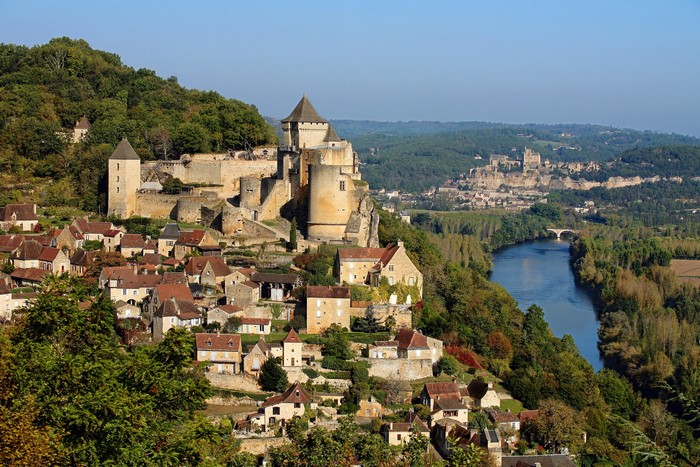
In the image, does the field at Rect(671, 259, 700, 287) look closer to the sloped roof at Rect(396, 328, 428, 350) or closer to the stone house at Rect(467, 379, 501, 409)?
the stone house at Rect(467, 379, 501, 409)

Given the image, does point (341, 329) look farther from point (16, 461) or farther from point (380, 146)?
point (380, 146)

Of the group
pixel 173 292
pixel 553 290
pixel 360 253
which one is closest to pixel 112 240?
pixel 173 292

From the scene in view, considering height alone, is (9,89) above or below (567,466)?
above

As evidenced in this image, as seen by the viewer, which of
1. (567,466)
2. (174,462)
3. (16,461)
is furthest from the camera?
(567,466)

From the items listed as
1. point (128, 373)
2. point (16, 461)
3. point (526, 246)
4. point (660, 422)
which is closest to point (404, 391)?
point (660, 422)

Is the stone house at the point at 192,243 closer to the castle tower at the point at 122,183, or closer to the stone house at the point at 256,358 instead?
the castle tower at the point at 122,183

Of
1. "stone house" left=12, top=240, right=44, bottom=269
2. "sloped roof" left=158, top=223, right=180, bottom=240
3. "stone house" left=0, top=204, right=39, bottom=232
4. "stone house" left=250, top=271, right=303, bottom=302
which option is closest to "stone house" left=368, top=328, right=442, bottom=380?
"stone house" left=250, top=271, right=303, bottom=302

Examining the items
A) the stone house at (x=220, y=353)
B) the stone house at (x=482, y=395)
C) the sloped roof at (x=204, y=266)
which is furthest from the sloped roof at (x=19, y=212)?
the stone house at (x=482, y=395)
